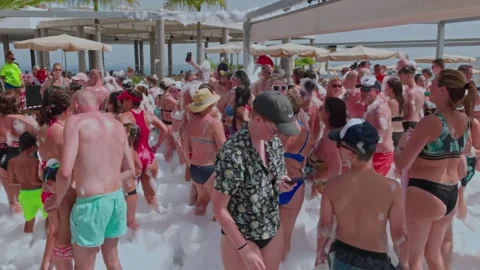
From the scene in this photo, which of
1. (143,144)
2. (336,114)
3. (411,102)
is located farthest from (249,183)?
(411,102)

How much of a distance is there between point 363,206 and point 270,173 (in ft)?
1.68

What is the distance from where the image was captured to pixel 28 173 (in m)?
4.23

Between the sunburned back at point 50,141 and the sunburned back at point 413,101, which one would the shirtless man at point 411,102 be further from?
the sunburned back at point 50,141

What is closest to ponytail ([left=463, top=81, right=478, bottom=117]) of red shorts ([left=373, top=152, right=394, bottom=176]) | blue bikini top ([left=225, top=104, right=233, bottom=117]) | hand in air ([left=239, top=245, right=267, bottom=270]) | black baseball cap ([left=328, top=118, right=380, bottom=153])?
black baseball cap ([left=328, top=118, right=380, bottom=153])

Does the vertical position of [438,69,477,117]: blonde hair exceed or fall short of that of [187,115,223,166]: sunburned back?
it exceeds it

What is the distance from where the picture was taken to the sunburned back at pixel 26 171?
4.23 m

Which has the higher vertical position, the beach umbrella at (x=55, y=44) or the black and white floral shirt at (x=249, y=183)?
the beach umbrella at (x=55, y=44)

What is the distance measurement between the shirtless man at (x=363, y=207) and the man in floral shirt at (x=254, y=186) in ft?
0.95

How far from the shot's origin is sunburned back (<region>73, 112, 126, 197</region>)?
9.04ft

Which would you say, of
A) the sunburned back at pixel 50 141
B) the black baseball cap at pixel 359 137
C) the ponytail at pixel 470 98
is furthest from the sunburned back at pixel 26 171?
the ponytail at pixel 470 98

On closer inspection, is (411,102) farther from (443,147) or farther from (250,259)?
(250,259)

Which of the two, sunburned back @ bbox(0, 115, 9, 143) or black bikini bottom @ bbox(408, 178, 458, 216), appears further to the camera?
sunburned back @ bbox(0, 115, 9, 143)

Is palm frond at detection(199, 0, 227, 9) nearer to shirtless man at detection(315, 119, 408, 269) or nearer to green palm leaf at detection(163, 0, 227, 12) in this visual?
green palm leaf at detection(163, 0, 227, 12)

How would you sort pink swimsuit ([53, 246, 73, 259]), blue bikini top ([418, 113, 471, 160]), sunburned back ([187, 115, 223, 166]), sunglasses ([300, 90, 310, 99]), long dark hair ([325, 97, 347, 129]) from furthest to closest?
sunglasses ([300, 90, 310, 99])
sunburned back ([187, 115, 223, 166])
long dark hair ([325, 97, 347, 129])
pink swimsuit ([53, 246, 73, 259])
blue bikini top ([418, 113, 471, 160])
